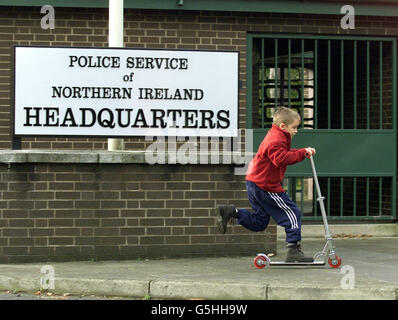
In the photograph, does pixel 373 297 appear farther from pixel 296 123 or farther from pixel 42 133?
pixel 42 133

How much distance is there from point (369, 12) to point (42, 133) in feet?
16.9

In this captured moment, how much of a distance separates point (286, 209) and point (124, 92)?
8.44 feet

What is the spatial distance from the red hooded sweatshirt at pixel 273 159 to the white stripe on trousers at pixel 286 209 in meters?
0.07

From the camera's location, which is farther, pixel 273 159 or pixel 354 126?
pixel 354 126

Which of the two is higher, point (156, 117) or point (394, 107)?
point (394, 107)

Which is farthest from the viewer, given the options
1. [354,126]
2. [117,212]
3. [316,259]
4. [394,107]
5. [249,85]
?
[394,107]

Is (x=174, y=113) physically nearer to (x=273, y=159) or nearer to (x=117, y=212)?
(x=117, y=212)

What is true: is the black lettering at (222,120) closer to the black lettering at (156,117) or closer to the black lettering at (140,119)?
the black lettering at (156,117)

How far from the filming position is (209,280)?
291 inches

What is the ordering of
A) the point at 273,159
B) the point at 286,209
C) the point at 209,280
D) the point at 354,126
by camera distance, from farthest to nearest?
the point at 354,126, the point at 286,209, the point at 273,159, the point at 209,280

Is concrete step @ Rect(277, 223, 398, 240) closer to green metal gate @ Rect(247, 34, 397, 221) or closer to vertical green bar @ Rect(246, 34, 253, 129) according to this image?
green metal gate @ Rect(247, 34, 397, 221)

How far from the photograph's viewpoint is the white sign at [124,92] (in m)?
9.12

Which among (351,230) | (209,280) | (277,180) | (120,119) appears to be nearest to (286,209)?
(277,180)

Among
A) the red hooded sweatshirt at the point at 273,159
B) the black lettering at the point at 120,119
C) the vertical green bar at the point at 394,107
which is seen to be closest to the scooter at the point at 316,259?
the red hooded sweatshirt at the point at 273,159
